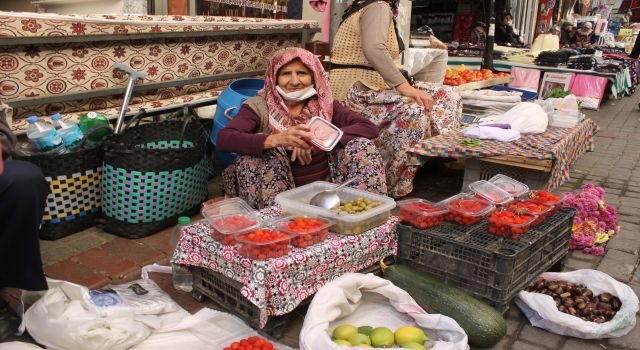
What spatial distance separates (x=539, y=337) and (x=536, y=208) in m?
0.71

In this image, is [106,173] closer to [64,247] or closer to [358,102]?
[64,247]

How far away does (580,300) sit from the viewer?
2.60 metres

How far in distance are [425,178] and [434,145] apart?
1095 mm

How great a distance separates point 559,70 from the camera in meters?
9.42

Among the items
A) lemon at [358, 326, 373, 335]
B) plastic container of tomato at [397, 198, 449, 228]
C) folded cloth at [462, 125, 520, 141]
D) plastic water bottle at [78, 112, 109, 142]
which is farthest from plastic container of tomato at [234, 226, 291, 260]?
folded cloth at [462, 125, 520, 141]

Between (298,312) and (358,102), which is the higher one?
(358,102)

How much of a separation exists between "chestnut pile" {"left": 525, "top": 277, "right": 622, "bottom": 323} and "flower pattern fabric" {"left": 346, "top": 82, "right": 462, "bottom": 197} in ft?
5.51

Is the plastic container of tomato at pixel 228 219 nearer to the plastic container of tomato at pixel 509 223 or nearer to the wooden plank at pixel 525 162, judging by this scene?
the plastic container of tomato at pixel 509 223

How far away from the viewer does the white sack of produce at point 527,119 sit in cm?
458

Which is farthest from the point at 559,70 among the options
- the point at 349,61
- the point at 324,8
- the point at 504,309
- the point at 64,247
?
the point at 64,247

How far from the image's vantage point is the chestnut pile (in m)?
2.55

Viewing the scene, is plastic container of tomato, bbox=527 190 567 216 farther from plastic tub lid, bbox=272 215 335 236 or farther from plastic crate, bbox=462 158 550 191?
plastic tub lid, bbox=272 215 335 236

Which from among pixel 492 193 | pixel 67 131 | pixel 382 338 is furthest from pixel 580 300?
pixel 67 131

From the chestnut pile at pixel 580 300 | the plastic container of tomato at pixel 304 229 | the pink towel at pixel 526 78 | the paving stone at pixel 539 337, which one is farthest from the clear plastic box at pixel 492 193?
the pink towel at pixel 526 78
